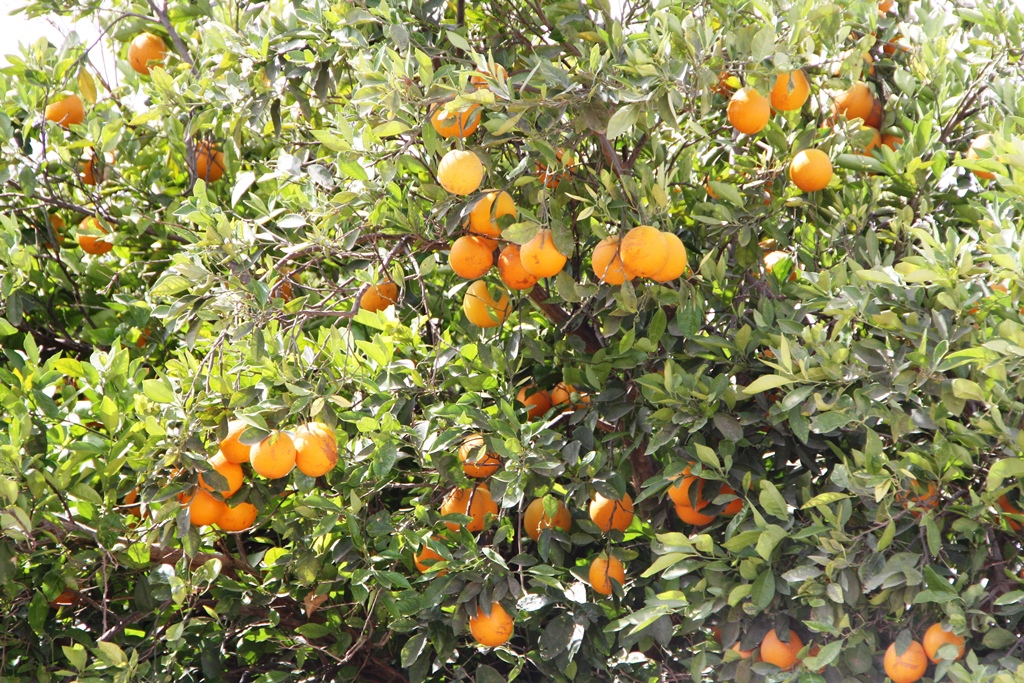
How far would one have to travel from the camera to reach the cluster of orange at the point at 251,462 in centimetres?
194

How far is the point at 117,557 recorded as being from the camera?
2.26 metres

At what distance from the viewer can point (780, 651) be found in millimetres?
1945

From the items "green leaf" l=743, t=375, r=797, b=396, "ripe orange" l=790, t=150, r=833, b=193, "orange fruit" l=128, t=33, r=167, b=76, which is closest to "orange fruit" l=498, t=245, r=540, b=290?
"green leaf" l=743, t=375, r=797, b=396

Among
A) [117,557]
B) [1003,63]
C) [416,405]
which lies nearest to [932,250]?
[1003,63]

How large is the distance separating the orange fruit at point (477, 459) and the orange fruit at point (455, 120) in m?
0.67

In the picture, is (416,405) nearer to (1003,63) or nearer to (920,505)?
(920,505)

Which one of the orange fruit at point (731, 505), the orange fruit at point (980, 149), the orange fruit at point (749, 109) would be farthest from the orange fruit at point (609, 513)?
the orange fruit at point (980, 149)

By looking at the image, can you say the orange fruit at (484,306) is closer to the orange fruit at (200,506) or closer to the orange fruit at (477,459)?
the orange fruit at (477,459)

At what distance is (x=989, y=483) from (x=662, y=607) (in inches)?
26.3

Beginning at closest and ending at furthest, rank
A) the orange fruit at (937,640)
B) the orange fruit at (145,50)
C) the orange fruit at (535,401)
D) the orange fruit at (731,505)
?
the orange fruit at (937,640), the orange fruit at (731,505), the orange fruit at (535,401), the orange fruit at (145,50)

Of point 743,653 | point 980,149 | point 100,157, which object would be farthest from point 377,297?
point 980,149

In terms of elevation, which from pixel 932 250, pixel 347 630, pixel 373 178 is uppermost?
pixel 373 178

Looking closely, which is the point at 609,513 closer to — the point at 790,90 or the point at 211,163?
the point at 790,90

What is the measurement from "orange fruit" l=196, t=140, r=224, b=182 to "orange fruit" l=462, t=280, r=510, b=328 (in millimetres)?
1342
